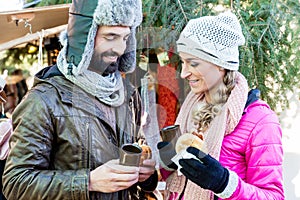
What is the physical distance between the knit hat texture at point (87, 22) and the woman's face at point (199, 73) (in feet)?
0.67

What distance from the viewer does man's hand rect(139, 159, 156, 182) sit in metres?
1.38

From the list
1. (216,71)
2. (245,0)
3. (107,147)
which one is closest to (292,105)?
(245,0)

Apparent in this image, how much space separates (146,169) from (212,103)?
1.02 feet

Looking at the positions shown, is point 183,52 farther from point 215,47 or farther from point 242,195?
point 242,195

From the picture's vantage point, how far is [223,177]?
130cm

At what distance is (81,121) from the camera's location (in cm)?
130

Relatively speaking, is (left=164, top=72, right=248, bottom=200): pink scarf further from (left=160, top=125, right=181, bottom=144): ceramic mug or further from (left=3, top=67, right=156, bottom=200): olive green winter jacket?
(left=3, top=67, right=156, bottom=200): olive green winter jacket

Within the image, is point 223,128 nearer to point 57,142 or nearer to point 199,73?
point 199,73

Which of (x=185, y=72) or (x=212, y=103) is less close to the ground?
(x=185, y=72)

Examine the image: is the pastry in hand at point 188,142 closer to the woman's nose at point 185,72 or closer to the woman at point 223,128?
the woman at point 223,128

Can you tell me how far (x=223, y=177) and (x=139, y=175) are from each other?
26 centimetres

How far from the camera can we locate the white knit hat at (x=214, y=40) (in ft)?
4.61

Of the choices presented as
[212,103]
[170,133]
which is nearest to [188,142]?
[170,133]

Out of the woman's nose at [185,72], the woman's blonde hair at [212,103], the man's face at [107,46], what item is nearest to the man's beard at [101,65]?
the man's face at [107,46]
